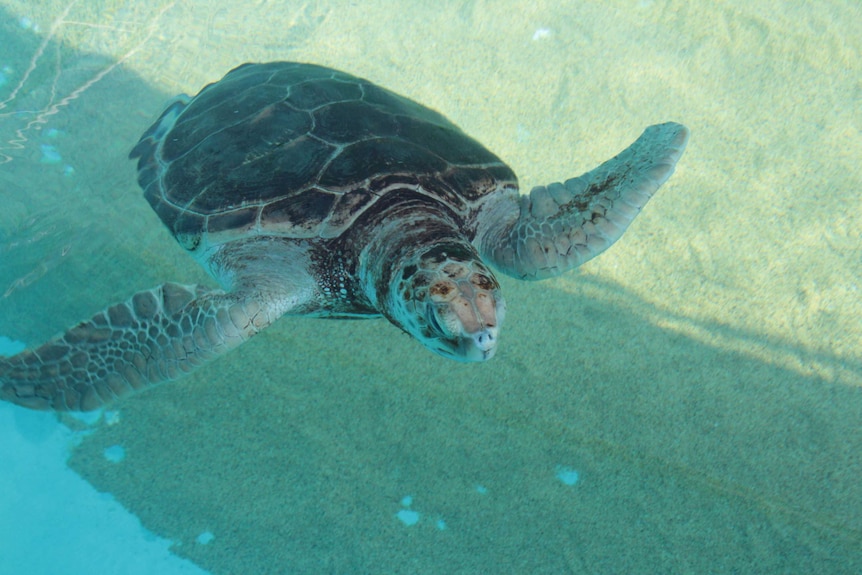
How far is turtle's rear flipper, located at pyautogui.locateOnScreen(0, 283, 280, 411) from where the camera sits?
210 centimetres

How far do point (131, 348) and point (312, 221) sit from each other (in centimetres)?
97

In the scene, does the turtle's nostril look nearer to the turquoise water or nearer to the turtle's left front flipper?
the turtle's left front flipper

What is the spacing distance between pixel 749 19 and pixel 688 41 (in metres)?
0.57

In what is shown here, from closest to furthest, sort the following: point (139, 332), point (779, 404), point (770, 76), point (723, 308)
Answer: point (139, 332)
point (779, 404)
point (723, 308)
point (770, 76)

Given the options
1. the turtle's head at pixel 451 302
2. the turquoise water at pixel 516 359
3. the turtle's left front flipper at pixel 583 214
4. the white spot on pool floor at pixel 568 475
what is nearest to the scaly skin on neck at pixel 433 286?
the turtle's head at pixel 451 302

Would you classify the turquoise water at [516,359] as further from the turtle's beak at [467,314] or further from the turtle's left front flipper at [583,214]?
the turtle's beak at [467,314]

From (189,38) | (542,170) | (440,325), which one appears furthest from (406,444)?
(189,38)

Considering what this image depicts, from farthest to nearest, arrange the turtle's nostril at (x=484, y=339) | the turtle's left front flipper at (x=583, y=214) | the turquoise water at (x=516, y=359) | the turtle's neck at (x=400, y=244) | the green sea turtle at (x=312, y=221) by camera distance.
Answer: the turquoise water at (x=516, y=359)
the turtle's left front flipper at (x=583, y=214)
the green sea turtle at (x=312, y=221)
the turtle's neck at (x=400, y=244)
the turtle's nostril at (x=484, y=339)

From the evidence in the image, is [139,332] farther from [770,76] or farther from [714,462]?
[770,76]

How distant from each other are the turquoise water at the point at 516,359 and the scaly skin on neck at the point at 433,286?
110 centimetres

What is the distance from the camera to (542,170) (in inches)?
139

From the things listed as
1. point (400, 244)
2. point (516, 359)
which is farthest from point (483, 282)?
point (516, 359)

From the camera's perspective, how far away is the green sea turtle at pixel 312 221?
2.08m

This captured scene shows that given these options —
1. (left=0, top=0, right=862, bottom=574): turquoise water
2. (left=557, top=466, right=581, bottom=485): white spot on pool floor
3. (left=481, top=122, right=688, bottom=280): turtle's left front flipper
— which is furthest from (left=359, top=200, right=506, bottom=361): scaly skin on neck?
(left=557, top=466, right=581, bottom=485): white spot on pool floor
